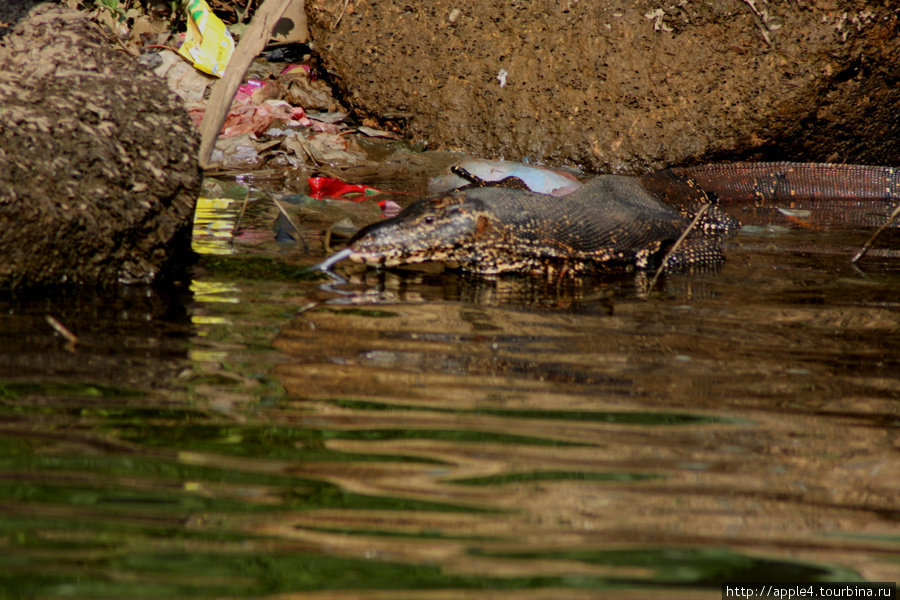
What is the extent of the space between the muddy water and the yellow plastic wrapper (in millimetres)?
5127

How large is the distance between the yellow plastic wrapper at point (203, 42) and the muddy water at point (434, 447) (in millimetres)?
5127

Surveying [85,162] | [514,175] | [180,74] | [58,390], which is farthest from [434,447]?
[180,74]

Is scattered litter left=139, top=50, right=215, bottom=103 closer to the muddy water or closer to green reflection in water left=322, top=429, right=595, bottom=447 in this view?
the muddy water

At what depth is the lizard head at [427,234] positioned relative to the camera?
455cm

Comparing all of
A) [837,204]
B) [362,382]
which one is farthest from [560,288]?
[837,204]

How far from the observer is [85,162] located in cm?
372

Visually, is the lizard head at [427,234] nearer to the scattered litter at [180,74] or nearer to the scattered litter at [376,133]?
the scattered litter at [376,133]

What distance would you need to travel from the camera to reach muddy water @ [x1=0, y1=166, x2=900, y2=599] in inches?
67.9

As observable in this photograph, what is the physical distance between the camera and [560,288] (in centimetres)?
448

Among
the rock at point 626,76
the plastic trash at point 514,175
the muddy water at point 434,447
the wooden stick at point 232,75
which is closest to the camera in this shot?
the muddy water at point 434,447

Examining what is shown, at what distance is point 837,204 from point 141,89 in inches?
243

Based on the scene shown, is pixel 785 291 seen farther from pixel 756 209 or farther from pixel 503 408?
pixel 756 209

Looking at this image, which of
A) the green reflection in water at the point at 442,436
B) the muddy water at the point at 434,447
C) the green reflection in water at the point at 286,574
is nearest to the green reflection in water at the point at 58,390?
the muddy water at the point at 434,447

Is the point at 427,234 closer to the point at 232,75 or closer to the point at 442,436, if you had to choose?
the point at 232,75
